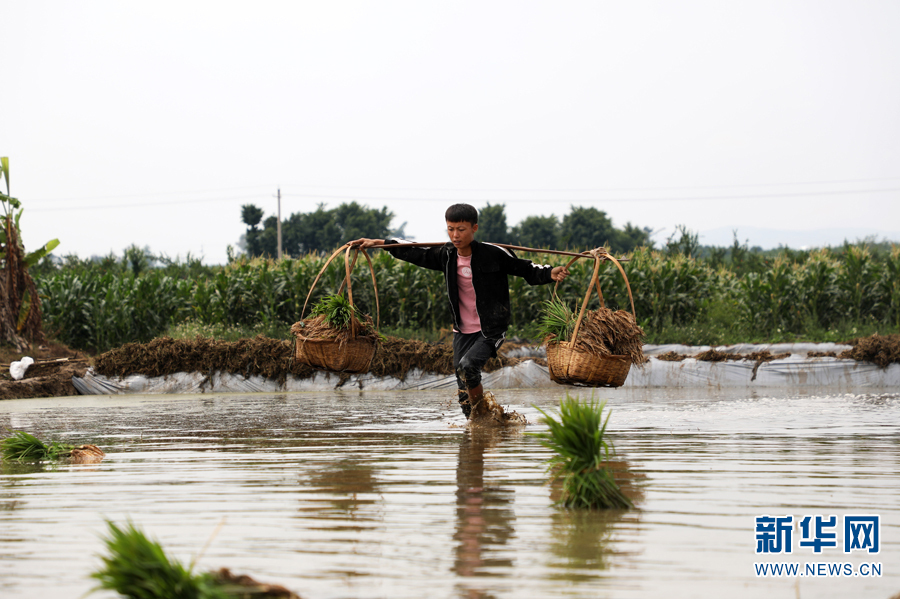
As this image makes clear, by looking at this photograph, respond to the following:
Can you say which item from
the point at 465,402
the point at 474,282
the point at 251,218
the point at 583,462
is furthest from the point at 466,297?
the point at 251,218

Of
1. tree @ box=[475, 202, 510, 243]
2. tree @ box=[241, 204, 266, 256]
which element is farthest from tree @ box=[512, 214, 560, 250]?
tree @ box=[241, 204, 266, 256]

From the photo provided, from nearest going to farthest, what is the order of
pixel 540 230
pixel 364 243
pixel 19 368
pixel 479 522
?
pixel 479 522 < pixel 364 243 < pixel 19 368 < pixel 540 230

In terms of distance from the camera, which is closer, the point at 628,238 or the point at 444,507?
the point at 444,507

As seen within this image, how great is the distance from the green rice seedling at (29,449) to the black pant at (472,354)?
285 centimetres

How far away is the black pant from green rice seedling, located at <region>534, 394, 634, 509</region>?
8.27 feet

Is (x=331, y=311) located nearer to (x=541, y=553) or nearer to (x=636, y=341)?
(x=636, y=341)

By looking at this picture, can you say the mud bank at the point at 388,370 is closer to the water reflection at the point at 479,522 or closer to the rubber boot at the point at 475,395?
the rubber boot at the point at 475,395

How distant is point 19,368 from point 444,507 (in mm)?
10611

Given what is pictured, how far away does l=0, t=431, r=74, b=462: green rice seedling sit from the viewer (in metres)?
4.68

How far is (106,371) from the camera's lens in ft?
38.8

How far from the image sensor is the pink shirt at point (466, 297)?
5.86 metres

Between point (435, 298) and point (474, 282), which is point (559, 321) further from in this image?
point (435, 298)

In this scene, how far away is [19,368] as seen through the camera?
11289 mm

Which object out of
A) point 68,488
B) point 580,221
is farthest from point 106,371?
point 580,221
